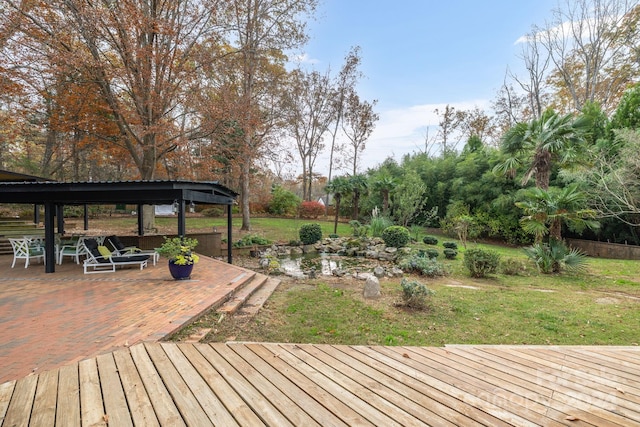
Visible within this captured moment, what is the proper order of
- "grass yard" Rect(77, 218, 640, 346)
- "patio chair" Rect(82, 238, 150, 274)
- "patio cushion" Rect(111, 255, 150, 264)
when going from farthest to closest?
"patio cushion" Rect(111, 255, 150, 264), "patio chair" Rect(82, 238, 150, 274), "grass yard" Rect(77, 218, 640, 346)

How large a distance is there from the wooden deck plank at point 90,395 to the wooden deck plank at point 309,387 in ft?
3.67

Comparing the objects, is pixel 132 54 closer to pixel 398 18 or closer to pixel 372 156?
pixel 398 18

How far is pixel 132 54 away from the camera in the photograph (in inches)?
385

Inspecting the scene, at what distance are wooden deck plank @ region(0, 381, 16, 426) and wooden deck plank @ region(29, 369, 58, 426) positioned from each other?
13cm

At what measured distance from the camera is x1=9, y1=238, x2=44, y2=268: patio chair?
23.0 feet

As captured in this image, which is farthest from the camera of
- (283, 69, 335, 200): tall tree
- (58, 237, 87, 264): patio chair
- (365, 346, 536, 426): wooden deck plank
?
(283, 69, 335, 200): tall tree

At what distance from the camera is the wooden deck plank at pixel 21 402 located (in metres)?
1.74

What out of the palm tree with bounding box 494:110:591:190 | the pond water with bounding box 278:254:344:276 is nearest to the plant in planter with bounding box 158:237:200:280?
the pond water with bounding box 278:254:344:276

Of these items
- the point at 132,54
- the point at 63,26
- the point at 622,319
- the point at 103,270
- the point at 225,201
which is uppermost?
the point at 63,26

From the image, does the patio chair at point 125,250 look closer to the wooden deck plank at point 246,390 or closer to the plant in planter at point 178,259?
the plant in planter at point 178,259

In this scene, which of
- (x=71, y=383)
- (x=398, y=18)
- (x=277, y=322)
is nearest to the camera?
(x=71, y=383)

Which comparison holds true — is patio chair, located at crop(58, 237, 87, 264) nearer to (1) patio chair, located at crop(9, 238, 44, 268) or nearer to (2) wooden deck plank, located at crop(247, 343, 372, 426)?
(1) patio chair, located at crop(9, 238, 44, 268)

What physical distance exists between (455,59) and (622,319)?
11.5 meters

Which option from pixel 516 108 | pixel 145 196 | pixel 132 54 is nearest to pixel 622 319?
pixel 145 196
